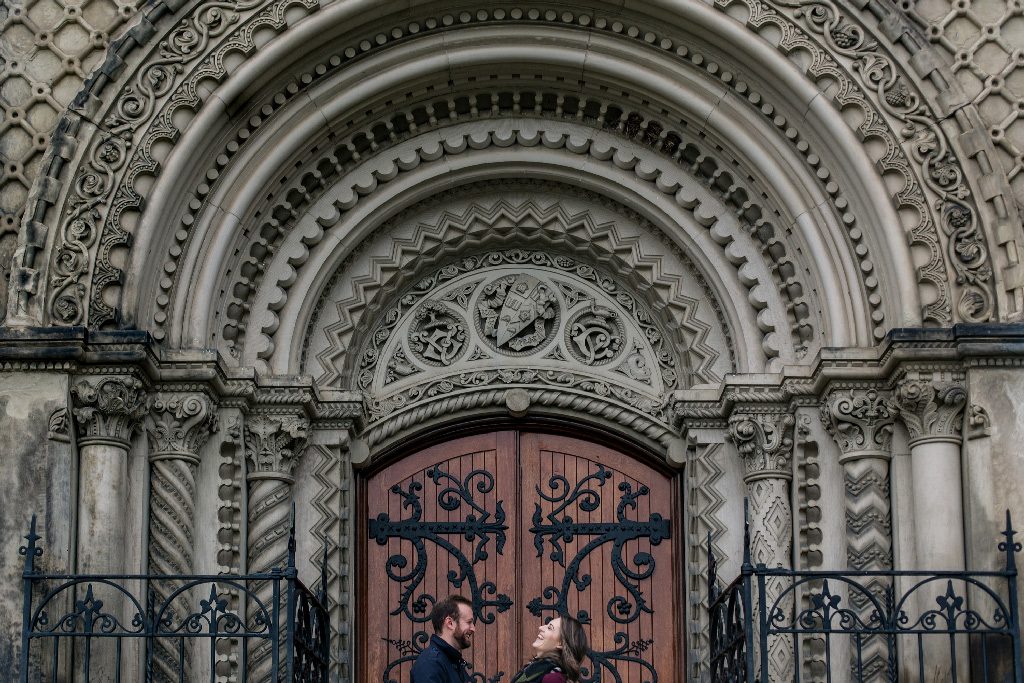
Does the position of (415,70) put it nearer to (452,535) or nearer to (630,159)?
(630,159)

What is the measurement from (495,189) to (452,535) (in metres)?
2.23

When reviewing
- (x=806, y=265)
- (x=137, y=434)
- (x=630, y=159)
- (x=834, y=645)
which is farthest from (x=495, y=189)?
(x=834, y=645)

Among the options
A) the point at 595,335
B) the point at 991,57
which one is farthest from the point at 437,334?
the point at 991,57

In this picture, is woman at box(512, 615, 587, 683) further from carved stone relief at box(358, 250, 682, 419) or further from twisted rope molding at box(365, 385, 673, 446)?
carved stone relief at box(358, 250, 682, 419)

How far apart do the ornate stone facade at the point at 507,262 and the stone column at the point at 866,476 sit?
0.07 ft

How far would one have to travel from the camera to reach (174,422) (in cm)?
1024

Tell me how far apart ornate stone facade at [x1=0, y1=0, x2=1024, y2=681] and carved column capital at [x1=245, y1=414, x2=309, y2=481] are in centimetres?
2

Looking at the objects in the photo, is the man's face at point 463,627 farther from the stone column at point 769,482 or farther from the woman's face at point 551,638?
the stone column at point 769,482

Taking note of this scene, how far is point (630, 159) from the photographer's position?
1127cm

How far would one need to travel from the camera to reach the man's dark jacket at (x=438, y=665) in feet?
27.1

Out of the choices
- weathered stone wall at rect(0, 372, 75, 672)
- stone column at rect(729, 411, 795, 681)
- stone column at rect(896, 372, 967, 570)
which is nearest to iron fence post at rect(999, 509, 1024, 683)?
stone column at rect(896, 372, 967, 570)

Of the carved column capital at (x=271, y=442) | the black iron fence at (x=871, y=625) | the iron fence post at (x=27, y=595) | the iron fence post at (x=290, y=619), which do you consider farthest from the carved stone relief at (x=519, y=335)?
the iron fence post at (x=27, y=595)

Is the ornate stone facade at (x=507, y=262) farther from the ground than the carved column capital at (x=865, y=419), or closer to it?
farther from the ground

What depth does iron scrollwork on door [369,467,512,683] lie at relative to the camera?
11.0 meters
